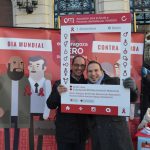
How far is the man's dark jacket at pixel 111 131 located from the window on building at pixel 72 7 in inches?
408

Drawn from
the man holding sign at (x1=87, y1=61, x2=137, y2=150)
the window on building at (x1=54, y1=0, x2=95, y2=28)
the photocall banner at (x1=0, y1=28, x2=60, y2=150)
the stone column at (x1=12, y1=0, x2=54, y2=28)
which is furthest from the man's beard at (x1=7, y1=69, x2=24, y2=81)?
the window on building at (x1=54, y1=0, x2=95, y2=28)

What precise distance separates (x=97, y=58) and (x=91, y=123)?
566 millimetres

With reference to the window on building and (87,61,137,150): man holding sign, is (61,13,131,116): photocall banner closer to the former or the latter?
(87,61,137,150): man holding sign

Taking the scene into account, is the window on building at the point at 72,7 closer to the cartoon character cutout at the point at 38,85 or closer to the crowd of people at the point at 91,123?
the cartoon character cutout at the point at 38,85

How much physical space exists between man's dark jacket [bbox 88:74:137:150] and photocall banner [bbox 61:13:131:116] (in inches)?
2.3

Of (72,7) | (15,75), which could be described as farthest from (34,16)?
(15,75)

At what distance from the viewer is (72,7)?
43.7 ft

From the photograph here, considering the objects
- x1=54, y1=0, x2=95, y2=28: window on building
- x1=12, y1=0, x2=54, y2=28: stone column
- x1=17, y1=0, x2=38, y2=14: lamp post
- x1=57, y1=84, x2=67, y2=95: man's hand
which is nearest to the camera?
x1=57, y1=84, x2=67, y2=95: man's hand

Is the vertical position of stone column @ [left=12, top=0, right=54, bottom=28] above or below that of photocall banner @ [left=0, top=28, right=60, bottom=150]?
above

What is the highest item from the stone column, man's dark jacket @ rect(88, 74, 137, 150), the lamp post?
the lamp post

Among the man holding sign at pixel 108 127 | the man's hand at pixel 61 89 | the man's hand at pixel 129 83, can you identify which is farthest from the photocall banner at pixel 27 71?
the man's hand at pixel 129 83

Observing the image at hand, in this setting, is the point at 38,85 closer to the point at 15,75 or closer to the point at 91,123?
the point at 15,75

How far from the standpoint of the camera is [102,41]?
3283 mm

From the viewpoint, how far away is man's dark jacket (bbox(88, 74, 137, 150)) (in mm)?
3080
